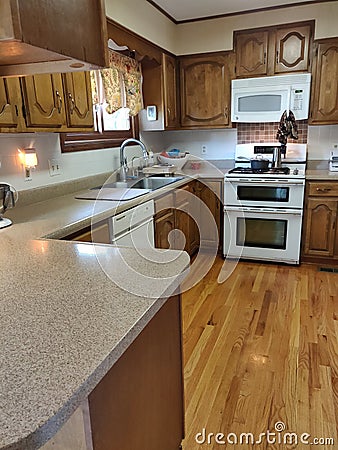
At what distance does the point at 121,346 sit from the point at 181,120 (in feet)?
11.4

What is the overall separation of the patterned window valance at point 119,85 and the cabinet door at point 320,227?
1955 mm

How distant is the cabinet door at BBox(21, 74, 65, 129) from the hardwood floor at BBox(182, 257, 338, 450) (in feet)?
5.16

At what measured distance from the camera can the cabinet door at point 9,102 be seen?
161 centimetres

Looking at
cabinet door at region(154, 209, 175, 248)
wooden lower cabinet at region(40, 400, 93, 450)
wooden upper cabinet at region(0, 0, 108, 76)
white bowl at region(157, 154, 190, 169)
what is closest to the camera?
wooden lower cabinet at region(40, 400, 93, 450)

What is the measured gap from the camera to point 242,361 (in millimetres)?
2012

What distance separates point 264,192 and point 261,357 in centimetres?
172

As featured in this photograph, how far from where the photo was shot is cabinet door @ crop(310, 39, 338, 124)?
3227mm

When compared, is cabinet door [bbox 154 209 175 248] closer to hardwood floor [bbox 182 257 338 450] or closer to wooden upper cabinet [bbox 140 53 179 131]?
hardwood floor [bbox 182 257 338 450]

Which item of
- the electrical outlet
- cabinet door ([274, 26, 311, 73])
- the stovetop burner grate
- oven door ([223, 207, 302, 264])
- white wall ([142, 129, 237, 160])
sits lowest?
oven door ([223, 207, 302, 264])

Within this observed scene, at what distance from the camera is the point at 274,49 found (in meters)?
3.39

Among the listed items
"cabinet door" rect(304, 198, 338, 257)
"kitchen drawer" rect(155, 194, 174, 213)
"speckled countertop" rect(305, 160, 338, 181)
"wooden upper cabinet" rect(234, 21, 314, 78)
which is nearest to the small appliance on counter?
"speckled countertop" rect(305, 160, 338, 181)

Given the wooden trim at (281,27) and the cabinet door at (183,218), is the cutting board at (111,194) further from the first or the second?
the wooden trim at (281,27)

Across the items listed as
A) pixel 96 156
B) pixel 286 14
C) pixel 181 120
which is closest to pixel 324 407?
pixel 96 156

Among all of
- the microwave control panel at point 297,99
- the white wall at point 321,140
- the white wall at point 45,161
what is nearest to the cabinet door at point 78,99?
the white wall at point 45,161
